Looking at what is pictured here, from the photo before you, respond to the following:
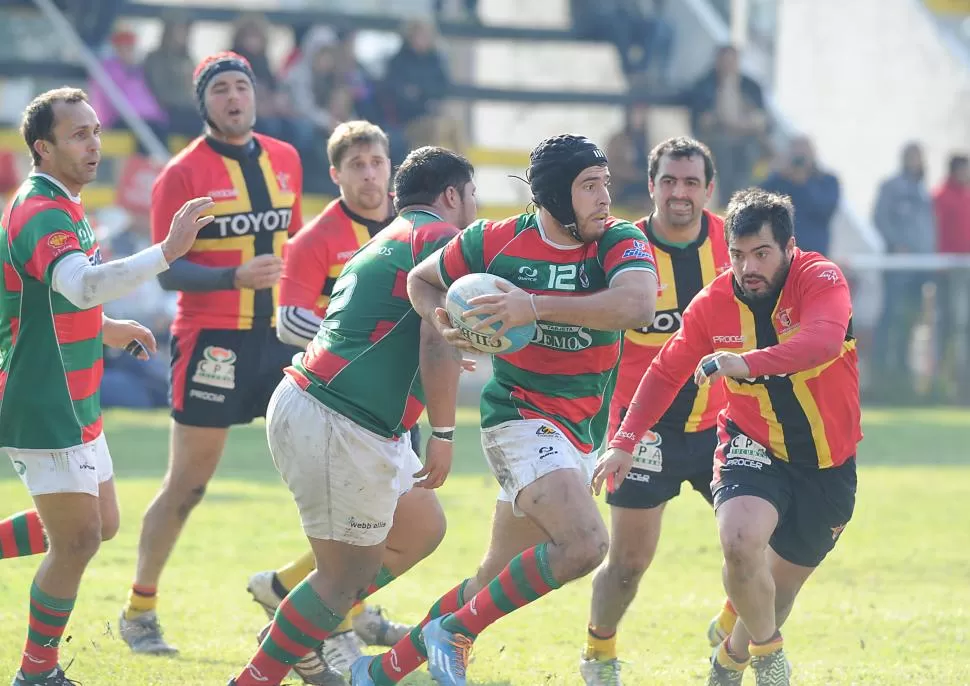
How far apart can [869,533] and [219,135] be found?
17.4 feet

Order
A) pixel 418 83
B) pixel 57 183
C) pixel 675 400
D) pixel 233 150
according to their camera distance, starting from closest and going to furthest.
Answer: pixel 57 183
pixel 675 400
pixel 233 150
pixel 418 83

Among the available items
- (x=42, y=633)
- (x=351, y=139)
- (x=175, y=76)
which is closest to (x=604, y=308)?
(x=351, y=139)

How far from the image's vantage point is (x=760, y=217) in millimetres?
5672

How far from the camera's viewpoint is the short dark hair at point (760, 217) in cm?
568

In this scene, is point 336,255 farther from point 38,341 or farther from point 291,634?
point 291,634

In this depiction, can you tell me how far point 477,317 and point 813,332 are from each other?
4.26 feet

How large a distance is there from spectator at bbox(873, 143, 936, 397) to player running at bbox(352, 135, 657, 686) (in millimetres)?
13109

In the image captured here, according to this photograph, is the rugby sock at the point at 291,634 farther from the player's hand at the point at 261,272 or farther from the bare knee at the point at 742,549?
the player's hand at the point at 261,272

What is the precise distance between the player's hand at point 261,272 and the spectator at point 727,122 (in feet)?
45.1

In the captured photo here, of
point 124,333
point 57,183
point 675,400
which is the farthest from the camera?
point 675,400

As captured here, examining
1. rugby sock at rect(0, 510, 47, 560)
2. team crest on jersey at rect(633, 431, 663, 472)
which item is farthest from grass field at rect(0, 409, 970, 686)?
team crest on jersey at rect(633, 431, 663, 472)

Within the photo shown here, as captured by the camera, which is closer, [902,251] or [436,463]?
[436,463]

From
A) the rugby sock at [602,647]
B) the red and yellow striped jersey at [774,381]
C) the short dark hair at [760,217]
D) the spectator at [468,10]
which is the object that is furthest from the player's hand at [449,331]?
the spectator at [468,10]

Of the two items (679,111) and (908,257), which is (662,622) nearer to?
(908,257)
